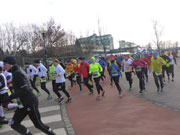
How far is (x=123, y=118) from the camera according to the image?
594 cm

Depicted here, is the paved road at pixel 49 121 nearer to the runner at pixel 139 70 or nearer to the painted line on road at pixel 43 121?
the painted line on road at pixel 43 121

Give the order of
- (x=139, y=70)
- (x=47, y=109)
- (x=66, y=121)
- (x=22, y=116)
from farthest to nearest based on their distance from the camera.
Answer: (x=139, y=70) → (x=47, y=109) → (x=66, y=121) → (x=22, y=116)

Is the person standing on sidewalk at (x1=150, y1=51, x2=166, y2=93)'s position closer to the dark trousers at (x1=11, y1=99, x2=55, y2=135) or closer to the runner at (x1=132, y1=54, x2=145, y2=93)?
the runner at (x1=132, y1=54, x2=145, y2=93)

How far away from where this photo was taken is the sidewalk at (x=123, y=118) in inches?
195

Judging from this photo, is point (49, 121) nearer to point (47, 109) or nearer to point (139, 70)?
point (47, 109)

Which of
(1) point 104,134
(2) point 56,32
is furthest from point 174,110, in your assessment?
(2) point 56,32

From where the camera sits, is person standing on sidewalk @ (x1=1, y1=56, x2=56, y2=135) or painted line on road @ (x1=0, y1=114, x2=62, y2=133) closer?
person standing on sidewalk @ (x1=1, y1=56, x2=56, y2=135)

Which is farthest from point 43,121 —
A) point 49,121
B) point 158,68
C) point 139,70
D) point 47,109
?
point 158,68

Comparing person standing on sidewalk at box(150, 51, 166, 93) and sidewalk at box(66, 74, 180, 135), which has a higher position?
person standing on sidewalk at box(150, 51, 166, 93)

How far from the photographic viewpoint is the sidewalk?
16.2 feet

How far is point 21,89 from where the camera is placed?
12.8 feet

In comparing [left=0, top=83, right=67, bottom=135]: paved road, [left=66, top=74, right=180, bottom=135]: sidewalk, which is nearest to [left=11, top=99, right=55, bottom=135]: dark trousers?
[left=0, top=83, right=67, bottom=135]: paved road

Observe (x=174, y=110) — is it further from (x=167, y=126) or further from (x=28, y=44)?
(x=28, y=44)

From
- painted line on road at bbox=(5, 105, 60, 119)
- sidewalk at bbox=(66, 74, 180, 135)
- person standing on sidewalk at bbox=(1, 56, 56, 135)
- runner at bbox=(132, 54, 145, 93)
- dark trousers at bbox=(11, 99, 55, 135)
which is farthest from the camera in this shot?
runner at bbox=(132, 54, 145, 93)
